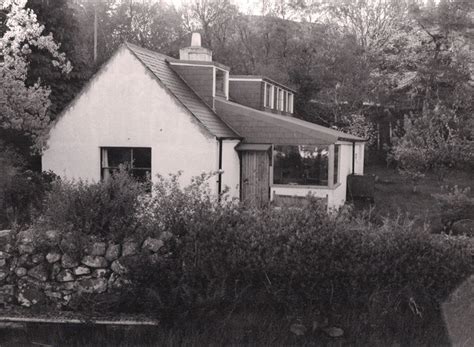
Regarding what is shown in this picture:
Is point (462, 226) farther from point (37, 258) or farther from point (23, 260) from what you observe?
point (23, 260)

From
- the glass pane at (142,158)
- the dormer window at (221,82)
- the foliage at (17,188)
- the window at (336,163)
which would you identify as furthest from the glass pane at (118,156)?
the window at (336,163)

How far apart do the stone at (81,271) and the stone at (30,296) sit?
0.65m

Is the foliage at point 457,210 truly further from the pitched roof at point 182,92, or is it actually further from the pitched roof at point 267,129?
the pitched roof at point 182,92

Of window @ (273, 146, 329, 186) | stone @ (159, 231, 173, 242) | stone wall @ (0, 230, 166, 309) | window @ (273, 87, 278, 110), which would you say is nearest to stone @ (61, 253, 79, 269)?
stone wall @ (0, 230, 166, 309)

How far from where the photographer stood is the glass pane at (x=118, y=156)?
19.9m

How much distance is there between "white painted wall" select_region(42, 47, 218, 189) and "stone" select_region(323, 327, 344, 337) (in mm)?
10857

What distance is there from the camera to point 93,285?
8.84 metres

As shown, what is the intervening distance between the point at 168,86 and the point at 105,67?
7.93 feet

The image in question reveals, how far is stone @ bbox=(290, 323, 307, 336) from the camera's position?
27.0 feet

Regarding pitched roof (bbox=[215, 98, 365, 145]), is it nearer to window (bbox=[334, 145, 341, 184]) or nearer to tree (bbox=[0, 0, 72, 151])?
window (bbox=[334, 145, 341, 184])

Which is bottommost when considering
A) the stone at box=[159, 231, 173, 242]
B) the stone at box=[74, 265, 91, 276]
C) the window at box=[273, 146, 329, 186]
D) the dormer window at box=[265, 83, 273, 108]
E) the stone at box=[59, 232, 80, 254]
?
the stone at box=[74, 265, 91, 276]

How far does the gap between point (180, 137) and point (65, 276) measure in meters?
10.6

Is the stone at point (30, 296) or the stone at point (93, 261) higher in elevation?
the stone at point (93, 261)

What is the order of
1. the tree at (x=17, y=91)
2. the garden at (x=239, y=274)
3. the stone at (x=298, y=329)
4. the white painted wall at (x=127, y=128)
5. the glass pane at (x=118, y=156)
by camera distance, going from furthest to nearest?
the glass pane at (x=118, y=156) → the white painted wall at (x=127, y=128) → the tree at (x=17, y=91) → the garden at (x=239, y=274) → the stone at (x=298, y=329)
